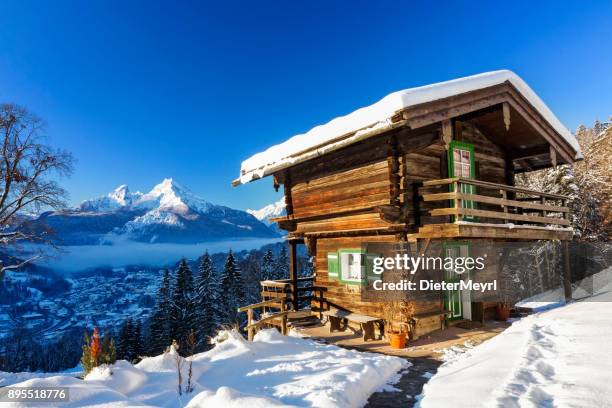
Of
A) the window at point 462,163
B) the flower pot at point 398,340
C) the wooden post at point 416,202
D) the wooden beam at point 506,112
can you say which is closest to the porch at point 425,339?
the flower pot at point 398,340

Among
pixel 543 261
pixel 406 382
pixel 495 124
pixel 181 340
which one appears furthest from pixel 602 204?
pixel 181 340

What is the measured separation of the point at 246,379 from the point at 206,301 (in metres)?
38.9

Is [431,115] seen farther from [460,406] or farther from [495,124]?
[460,406]

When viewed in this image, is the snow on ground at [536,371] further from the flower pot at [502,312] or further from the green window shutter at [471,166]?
the green window shutter at [471,166]

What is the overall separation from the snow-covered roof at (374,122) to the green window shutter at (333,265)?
13.0 feet

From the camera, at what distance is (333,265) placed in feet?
46.4

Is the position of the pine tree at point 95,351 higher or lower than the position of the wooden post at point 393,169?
lower

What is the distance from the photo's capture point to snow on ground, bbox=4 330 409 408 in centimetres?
548

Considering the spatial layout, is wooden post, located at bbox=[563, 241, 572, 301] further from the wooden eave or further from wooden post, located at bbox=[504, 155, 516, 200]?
the wooden eave

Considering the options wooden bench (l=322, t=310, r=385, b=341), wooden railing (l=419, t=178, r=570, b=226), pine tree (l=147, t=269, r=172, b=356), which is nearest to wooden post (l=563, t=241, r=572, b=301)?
wooden railing (l=419, t=178, r=570, b=226)

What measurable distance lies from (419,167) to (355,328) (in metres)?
6.03

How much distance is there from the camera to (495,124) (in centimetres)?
1352

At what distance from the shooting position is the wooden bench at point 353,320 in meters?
11.6

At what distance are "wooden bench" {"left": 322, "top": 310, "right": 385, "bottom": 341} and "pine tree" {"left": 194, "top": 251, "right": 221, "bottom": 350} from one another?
3206 cm
